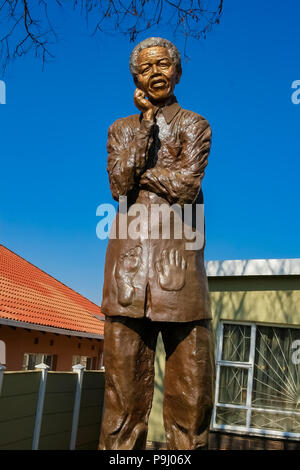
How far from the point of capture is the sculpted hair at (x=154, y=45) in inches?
146

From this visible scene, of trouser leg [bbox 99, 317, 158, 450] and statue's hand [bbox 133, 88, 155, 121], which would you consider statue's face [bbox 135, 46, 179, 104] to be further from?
trouser leg [bbox 99, 317, 158, 450]

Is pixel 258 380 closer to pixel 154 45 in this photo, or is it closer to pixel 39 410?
pixel 39 410

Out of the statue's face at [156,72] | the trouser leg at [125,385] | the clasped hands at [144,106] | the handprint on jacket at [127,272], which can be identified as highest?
the statue's face at [156,72]

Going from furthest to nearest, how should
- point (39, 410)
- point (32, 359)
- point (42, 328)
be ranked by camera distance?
point (32, 359), point (42, 328), point (39, 410)

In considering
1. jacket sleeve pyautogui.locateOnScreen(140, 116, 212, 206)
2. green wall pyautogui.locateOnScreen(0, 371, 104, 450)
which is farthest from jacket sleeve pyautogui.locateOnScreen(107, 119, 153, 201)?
green wall pyautogui.locateOnScreen(0, 371, 104, 450)

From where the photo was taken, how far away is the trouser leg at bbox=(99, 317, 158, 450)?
334cm

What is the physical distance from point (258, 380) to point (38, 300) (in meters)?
5.53

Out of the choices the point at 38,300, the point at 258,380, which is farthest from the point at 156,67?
the point at 38,300

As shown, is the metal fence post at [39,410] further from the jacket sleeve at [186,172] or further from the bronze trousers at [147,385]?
the jacket sleeve at [186,172]

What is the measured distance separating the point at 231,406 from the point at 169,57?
22.4 ft

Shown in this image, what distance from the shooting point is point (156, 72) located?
364cm

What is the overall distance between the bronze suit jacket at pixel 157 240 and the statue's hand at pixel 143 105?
0.28ft

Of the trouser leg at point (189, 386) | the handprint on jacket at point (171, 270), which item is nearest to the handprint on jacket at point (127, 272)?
the handprint on jacket at point (171, 270)

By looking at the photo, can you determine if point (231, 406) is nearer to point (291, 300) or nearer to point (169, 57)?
point (291, 300)
